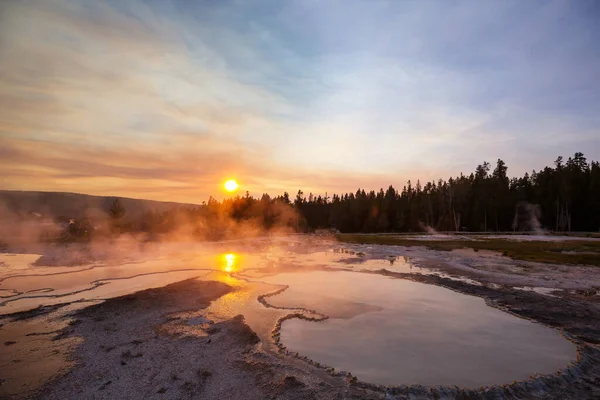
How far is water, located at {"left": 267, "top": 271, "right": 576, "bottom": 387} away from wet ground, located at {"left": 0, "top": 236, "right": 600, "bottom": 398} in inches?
1.5

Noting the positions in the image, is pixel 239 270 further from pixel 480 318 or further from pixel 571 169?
pixel 571 169

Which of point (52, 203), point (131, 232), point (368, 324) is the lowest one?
point (131, 232)

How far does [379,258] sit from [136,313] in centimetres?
1914

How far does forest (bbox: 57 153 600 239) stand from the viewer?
6072 centimetres

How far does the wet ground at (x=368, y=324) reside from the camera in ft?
22.4

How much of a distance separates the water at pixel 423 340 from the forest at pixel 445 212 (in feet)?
147

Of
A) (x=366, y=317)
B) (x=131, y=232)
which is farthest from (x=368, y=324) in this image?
(x=131, y=232)

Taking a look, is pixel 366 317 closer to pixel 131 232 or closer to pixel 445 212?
pixel 131 232

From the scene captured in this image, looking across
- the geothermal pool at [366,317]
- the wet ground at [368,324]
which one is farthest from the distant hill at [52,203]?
the wet ground at [368,324]

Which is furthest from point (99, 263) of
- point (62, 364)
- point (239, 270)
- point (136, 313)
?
point (62, 364)

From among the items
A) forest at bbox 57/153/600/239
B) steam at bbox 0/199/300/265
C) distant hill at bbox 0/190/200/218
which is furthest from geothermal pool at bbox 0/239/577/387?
distant hill at bbox 0/190/200/218

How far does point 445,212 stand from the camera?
7538cm

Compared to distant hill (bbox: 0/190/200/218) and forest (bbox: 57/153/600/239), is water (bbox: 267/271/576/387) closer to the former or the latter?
forest (bbox: 57/153/600/239)

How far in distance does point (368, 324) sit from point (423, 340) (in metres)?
1.80
